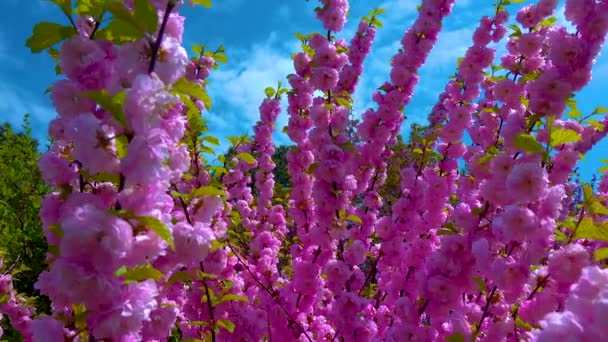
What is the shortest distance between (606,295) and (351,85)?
344cm

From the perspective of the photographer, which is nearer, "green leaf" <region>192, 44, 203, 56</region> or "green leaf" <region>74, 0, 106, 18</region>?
"green leaf" <region>74, 0, 106, 18</region>

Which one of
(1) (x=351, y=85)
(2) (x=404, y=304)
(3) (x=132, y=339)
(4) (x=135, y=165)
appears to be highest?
(1) (x=351, y=85)

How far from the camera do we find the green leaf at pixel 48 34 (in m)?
1.65

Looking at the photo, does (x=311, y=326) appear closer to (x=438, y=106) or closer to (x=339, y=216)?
(x=339, y=216)

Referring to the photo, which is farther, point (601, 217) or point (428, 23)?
point (428, 23)

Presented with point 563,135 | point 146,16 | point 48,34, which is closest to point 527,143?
point 563,135

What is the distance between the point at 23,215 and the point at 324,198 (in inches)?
266

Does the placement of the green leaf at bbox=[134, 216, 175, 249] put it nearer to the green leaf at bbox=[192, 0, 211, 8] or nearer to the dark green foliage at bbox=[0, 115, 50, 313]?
the green leaf at bbox=[192, 0, 211, 8]

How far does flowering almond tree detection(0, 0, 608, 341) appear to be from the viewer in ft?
4.43

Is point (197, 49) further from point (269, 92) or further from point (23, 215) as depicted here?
point (23, 215)

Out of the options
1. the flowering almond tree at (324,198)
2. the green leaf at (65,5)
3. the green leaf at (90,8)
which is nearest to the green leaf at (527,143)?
the flowering almond tree at (324,198)

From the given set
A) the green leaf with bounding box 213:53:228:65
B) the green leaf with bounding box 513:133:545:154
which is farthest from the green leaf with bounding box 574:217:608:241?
the green leaf with bounding box 213:53:228:65

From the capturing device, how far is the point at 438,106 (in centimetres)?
623

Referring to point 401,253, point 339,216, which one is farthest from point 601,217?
point 339,216
